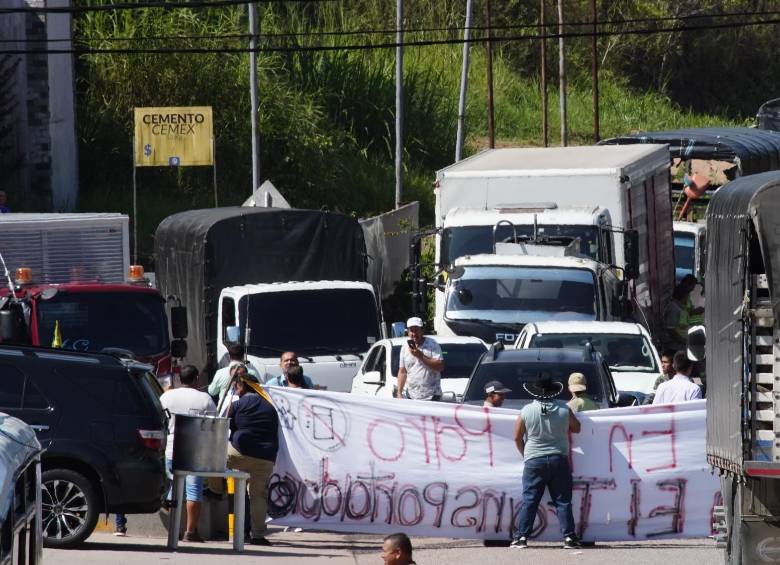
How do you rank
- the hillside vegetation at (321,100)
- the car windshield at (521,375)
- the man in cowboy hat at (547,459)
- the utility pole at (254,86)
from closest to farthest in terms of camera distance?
1. the man in cowboy hat at (547,459)
2. the car windshield at (521,375)
3. the utility pole at (254,86)
4. the hillside vegetation at (321,100)

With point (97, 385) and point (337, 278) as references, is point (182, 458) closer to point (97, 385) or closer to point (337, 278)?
point (97, 385)

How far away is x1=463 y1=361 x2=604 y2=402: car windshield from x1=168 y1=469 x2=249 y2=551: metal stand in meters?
3.03

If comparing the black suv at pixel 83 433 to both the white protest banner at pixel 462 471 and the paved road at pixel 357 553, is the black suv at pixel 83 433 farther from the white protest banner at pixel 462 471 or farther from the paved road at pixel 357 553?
the white protest banner at pixel 462 471

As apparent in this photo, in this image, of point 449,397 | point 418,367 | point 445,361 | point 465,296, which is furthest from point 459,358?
point 449,397

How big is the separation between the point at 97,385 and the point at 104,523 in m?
2.10

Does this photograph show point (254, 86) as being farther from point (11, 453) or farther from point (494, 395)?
point (11, 453)

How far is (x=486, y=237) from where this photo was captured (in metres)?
22.2

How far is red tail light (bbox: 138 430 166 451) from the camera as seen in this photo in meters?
13.0

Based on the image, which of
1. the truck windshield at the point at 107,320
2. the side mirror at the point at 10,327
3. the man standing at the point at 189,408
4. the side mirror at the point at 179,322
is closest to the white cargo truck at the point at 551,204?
the side mirror at the point at 179,322

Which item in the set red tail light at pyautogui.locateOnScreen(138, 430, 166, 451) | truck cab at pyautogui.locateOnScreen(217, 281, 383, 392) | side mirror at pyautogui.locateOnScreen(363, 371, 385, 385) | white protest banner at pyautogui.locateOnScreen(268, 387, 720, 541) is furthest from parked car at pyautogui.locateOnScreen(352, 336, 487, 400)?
red tail light at pyautogui.locateOnScreen(138, 430, 166, 451)

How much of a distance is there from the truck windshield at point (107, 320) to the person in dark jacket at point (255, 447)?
458 cm

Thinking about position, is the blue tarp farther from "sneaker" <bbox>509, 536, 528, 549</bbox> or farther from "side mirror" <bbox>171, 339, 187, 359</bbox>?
"side mirror" <bbox>171, 339, 187, 359</bbox>

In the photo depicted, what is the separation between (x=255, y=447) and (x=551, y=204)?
9820 mm

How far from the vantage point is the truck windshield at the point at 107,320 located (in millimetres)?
17797
